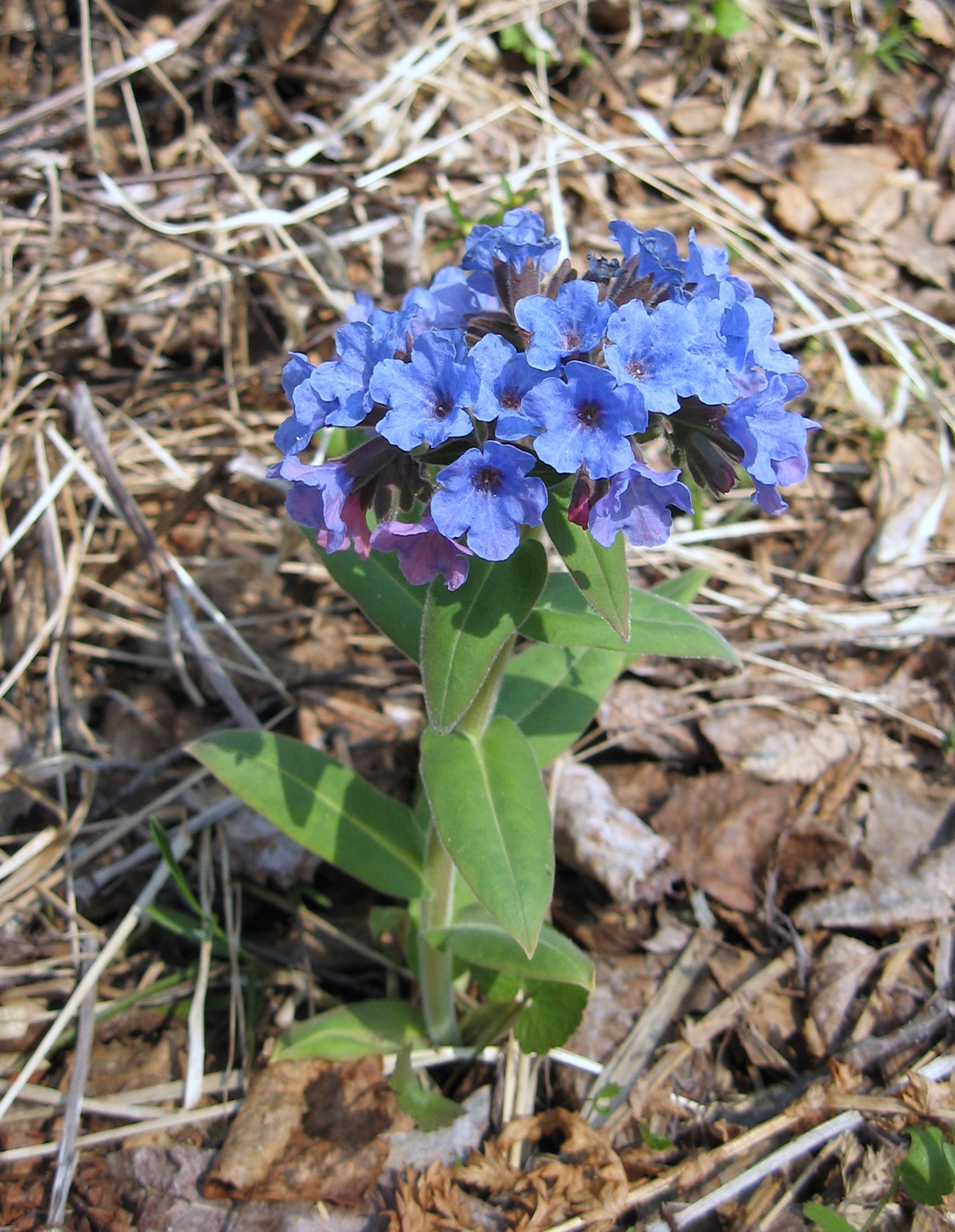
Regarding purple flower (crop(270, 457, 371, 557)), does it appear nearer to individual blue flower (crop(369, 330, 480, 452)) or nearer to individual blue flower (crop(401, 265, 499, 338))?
individual blue flower (crop(369, 330, 480, 452))

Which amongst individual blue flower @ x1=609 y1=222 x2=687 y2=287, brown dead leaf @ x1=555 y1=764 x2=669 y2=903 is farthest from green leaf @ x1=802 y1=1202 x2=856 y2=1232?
individual blue flower @ x1=609 y1=222 x2=687 y2=287

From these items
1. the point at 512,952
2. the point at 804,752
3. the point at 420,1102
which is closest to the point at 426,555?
the point at 512,952

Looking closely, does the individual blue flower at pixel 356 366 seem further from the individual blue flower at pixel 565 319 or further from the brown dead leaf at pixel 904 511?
the brown dead leaf at pixel 904 511

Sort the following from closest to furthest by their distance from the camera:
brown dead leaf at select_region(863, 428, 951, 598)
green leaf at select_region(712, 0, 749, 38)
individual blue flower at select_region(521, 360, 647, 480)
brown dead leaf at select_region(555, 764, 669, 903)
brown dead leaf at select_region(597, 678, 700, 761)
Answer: individual blue flower at select_region(521, 360, 647, 480) < brown dead leaf at select_region(555, 764, 669, 903) < brown dead leaf at select_region(597, 678, 700, 761) < brown dead leaf at select_region(863, 428, 951, 598) < green leaf at select_region(712, 0, 749, 38)

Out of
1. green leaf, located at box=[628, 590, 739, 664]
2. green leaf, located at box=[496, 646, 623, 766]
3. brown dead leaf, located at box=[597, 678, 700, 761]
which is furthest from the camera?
brown dead leaf, located at box=[597, 678, 700, 761]

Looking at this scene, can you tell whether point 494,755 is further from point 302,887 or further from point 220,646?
point 220,646

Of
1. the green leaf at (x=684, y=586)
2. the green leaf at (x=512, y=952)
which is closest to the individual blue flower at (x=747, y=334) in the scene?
the green leaf at (x=684, y=586)
